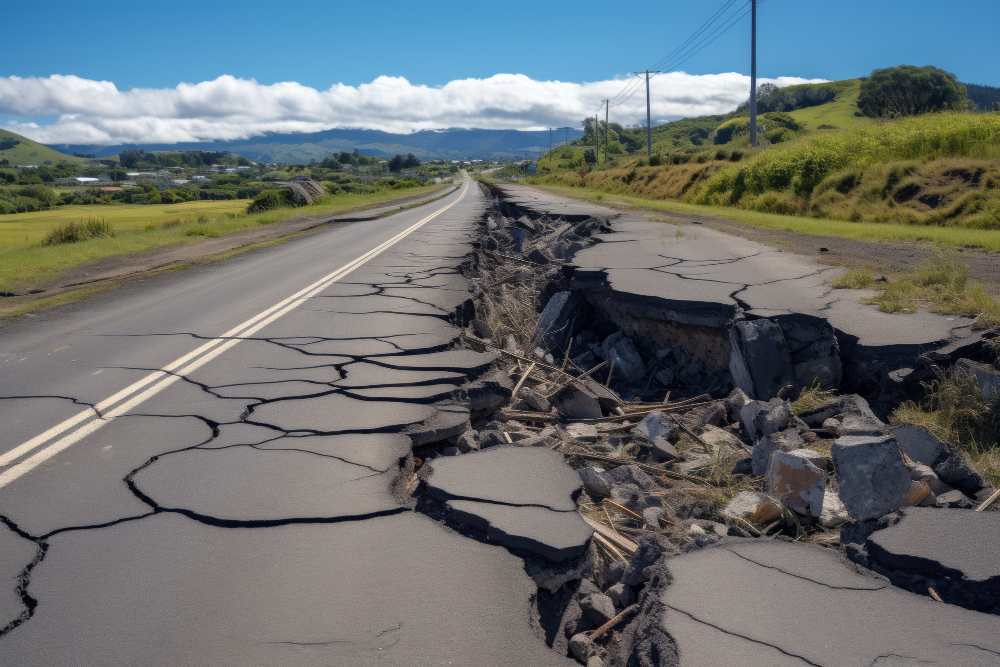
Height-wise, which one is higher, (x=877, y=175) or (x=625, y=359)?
(x=877, y=175)

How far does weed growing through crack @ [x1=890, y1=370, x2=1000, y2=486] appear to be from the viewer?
3.79m

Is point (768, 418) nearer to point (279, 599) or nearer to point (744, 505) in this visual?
point (744, 505)

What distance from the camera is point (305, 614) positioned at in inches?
89.3

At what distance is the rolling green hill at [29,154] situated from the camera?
113 metres

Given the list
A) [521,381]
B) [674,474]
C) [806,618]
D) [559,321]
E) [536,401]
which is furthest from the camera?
[559,321]

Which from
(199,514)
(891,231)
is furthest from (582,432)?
(891,231)

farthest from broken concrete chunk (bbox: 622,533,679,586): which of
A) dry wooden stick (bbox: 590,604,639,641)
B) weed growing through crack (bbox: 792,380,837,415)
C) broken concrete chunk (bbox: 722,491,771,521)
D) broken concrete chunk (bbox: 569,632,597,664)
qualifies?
weed growing through crack (bbox: 792,380,837,415)

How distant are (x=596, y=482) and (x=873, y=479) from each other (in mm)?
1353

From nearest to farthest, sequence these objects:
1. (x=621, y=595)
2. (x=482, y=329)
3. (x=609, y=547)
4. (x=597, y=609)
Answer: (x=597, y=609) < (x=621, y=595) < (x=609, y=547) < (x=482, y=329)

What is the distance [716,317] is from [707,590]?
4.37 m

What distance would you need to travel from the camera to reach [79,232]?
648 inches

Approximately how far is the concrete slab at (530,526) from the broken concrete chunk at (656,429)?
170 cm

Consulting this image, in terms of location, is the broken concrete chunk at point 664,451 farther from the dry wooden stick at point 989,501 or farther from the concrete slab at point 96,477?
the concrete slab at point 96,477

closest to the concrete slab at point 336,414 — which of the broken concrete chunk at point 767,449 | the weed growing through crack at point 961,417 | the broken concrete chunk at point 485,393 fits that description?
the broken concrete chunk at point 485,393
